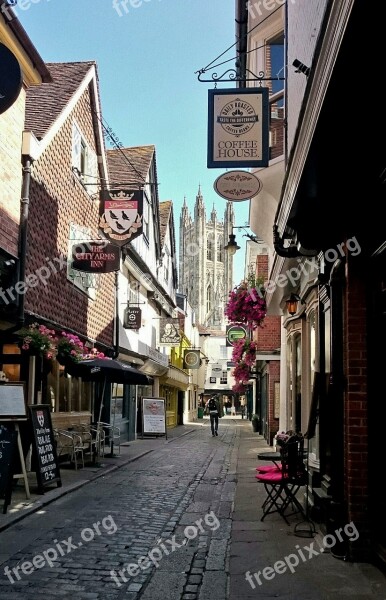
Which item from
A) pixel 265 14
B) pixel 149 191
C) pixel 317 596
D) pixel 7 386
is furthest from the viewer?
pixel 149 191

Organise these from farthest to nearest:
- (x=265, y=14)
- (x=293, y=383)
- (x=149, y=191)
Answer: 1. (x=149, y=191)
2. (x=265, y=14)
3. (x=293, y=383)

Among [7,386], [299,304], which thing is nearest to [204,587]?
[7,386]

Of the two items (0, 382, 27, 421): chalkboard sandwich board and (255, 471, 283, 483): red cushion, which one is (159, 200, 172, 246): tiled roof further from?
(255, 471, 283, 483): red cushion

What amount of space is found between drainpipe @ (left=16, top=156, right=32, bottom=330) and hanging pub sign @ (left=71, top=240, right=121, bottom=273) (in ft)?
8.79

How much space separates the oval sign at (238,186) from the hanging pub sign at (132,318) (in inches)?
446

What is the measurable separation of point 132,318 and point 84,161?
19.1 feet

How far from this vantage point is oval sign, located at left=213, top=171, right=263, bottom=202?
1007 cm

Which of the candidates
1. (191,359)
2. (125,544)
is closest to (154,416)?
(125,544)

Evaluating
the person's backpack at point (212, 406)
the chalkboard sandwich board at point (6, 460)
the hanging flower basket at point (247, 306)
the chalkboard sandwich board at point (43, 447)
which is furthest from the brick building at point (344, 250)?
the person's backpack at point (212, 406)

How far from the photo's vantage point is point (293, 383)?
1203 cm

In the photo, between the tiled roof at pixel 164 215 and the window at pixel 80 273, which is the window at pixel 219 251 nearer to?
the tiled roof at pixel 164 215

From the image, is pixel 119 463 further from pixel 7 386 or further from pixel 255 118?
pixel 255 118

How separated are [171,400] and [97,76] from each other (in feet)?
74.6

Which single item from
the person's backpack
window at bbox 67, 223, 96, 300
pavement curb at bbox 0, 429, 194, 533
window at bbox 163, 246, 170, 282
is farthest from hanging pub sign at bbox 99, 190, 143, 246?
window at bbox 163, 246, 170, 282
